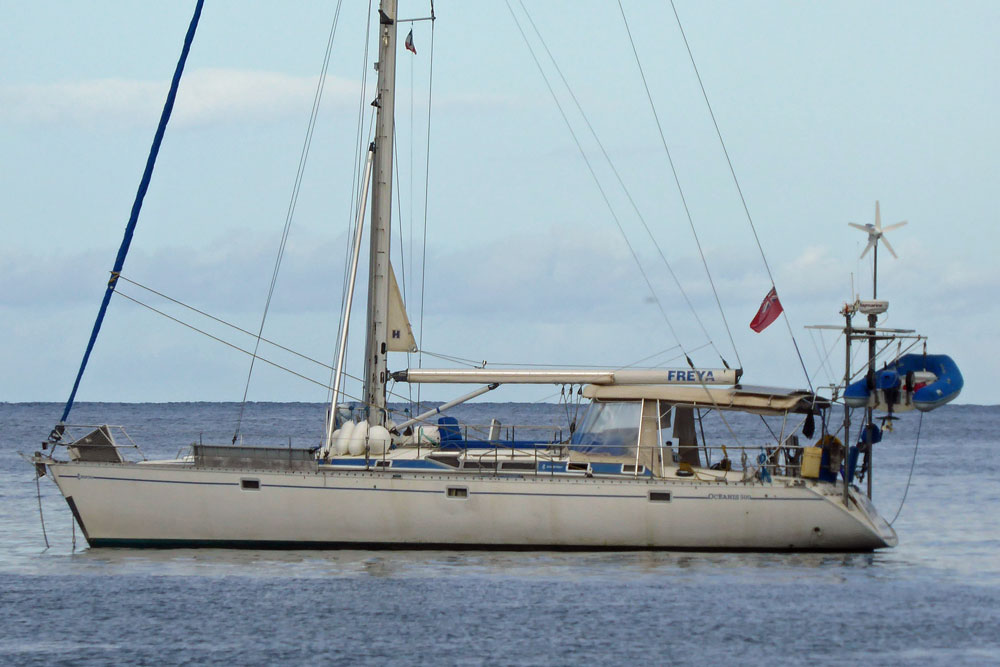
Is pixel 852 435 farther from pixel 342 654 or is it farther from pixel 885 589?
pixel 342 654

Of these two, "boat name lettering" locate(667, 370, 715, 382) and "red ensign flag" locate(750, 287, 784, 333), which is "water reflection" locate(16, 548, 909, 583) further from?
"red ensign flag" locate(750, 287, 784, 333)

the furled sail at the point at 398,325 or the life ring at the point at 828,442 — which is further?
the furled sail at the point at 398,325

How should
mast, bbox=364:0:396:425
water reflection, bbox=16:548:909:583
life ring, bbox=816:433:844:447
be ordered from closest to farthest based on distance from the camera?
water reflection, bbox=16:548:909:583 < life ring, bbox=816:433:844:447 < mast, bbox=364:0:396:425

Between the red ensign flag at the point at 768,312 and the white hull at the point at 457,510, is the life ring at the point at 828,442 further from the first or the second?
the red ensign flag at the point at 768,312

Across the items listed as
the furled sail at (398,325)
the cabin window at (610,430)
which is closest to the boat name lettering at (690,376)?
the cabin window at (610,430)

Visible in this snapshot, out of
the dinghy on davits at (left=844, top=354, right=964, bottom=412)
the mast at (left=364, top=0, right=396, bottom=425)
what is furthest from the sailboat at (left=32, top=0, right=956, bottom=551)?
the mast at (left=364, top=0, right=396, bottom=425)

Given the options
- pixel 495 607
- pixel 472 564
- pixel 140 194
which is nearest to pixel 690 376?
pixel 472 564

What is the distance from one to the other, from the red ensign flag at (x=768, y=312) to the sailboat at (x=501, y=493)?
1339 millimetres

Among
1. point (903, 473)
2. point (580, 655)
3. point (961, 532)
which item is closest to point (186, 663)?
point (580, 655)

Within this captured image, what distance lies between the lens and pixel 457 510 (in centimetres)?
2931

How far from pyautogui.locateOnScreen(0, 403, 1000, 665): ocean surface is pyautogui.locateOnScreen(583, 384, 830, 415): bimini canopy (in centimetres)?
227

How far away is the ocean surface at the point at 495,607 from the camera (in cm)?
2105

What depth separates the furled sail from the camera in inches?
1281

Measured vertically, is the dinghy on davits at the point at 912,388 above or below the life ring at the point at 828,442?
above
